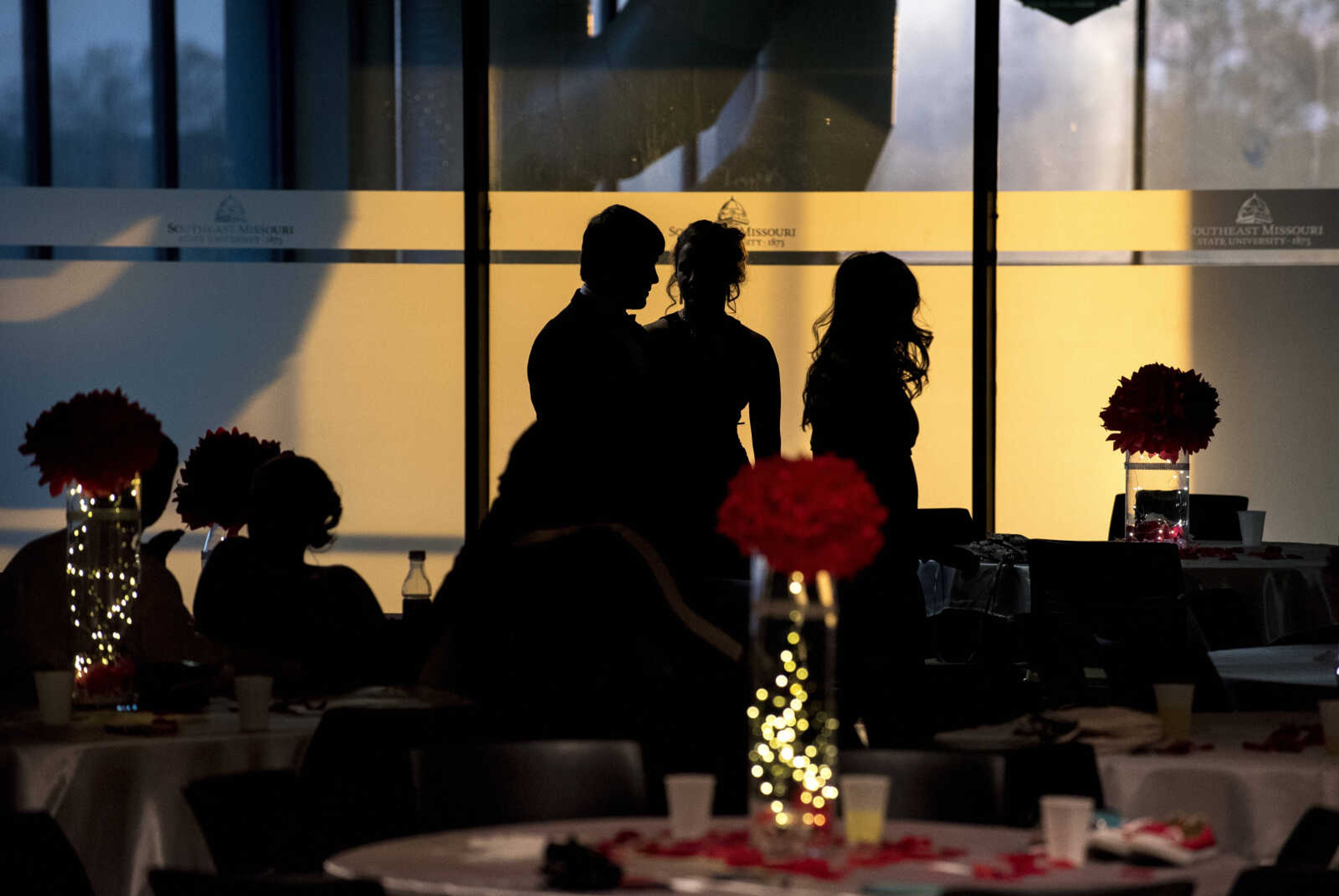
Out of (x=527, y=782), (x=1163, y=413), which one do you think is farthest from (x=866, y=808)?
(x=1163, y=413)

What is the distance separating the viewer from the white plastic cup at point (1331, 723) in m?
2.86

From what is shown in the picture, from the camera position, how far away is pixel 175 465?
14.1ft

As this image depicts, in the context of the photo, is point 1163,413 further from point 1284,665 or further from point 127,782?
point 127,782

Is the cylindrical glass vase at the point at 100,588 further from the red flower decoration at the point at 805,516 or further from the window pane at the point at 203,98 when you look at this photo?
the window pane at the point at 203,98

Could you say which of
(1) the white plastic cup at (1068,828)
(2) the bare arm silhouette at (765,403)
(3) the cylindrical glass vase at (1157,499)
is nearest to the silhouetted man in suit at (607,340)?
(2) the bare arm silhouette at (765,403)

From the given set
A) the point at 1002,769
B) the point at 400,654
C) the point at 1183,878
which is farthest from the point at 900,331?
the point at 1183,878

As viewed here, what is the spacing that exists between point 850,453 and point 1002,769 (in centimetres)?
164

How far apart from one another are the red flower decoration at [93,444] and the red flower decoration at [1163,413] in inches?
154

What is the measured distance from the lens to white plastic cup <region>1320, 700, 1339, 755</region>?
2.86 meters

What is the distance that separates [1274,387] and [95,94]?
5822 mm

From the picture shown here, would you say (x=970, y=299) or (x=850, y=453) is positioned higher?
(x=970, y=299)

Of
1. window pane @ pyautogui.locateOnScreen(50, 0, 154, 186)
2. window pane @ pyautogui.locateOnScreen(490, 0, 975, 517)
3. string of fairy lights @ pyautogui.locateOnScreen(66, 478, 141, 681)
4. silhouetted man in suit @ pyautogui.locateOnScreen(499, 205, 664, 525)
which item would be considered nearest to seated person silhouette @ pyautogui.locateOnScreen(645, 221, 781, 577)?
silhouetted man in suit @ pyautogui.locateOnScreen(499, 205, 664, 525)

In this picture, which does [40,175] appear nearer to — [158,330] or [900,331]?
[158,330]

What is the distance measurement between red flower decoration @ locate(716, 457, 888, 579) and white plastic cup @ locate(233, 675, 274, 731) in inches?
52.5
